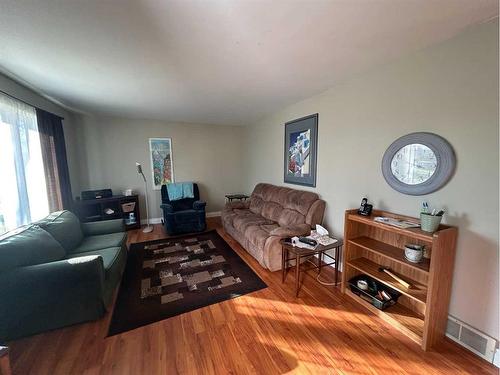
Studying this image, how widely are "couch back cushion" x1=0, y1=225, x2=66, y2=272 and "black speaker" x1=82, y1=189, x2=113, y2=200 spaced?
6.19 ft

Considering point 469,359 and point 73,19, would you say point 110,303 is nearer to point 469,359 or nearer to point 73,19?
point 73,19

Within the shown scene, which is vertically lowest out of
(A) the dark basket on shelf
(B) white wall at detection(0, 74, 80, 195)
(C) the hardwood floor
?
(C) the hardwood floor

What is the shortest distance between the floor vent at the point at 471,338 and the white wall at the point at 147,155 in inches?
171

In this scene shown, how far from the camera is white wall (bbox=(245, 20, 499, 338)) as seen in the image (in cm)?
137

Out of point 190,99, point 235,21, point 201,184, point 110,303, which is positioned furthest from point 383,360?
point 201,184

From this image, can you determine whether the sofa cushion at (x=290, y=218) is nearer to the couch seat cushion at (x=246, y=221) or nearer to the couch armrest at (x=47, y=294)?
the couch seat cushion at (x=246, y=221)

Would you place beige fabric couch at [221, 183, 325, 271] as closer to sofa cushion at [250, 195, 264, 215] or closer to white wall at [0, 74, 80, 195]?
sofa cushion at [250, 195, 264, 215]

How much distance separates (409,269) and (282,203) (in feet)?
5.82

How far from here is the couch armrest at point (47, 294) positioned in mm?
1531

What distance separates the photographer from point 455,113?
1.51m

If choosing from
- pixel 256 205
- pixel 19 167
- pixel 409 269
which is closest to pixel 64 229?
pixel 19 167

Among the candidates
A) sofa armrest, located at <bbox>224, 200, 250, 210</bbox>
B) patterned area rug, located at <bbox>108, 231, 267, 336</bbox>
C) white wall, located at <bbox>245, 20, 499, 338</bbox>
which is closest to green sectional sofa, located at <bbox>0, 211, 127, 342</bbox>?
patterned area rug, located at <bbox>108, 231, 267, 336</bbox>

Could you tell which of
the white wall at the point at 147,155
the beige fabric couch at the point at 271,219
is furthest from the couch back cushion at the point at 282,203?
the white wall at the point at 147,155

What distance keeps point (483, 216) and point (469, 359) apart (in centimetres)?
103
